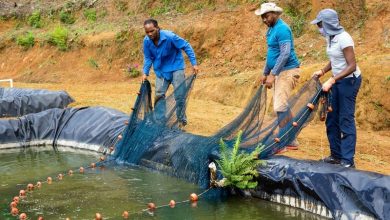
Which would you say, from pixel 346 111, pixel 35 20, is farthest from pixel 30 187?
pixel 35 20

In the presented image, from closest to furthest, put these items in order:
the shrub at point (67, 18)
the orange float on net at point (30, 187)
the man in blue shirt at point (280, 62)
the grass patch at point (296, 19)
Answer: the man in blue shirt at point (280, 62)
the orange float on net at point (30, 187)
the grass patch at point (296, 19)
the shrub at point (67, 18)

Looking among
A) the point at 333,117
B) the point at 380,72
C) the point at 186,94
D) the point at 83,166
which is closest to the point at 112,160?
the point at 83,166

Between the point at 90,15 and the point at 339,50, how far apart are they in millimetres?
16162

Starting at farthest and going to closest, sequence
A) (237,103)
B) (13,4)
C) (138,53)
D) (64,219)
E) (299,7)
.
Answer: (13,4) → (138,53) → (299,7) → (237,103) → (64,219)

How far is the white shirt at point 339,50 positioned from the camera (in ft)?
17.8

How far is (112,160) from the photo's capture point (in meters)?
7.87

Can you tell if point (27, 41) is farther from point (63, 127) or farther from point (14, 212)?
point (14, 212)

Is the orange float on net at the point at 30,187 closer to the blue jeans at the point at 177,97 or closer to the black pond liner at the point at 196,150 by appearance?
the black pond liner at the point at 196,150

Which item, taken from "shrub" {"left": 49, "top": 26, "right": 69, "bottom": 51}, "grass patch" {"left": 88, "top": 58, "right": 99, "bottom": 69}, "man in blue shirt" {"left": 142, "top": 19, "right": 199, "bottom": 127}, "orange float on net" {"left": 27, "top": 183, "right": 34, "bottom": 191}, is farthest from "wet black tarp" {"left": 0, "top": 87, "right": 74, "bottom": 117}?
"shrub" {"left": 49, "top": 26, "right": 69, "bottom": 51}

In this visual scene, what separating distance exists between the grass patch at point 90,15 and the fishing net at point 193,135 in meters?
13.3

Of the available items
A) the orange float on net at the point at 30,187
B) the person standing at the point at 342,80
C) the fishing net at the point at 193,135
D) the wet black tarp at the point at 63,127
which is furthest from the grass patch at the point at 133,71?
the person standing at the point at 342,80

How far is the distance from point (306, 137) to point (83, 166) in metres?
3.01

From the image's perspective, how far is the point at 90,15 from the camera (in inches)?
812

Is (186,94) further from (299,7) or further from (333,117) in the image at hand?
(299,7)
